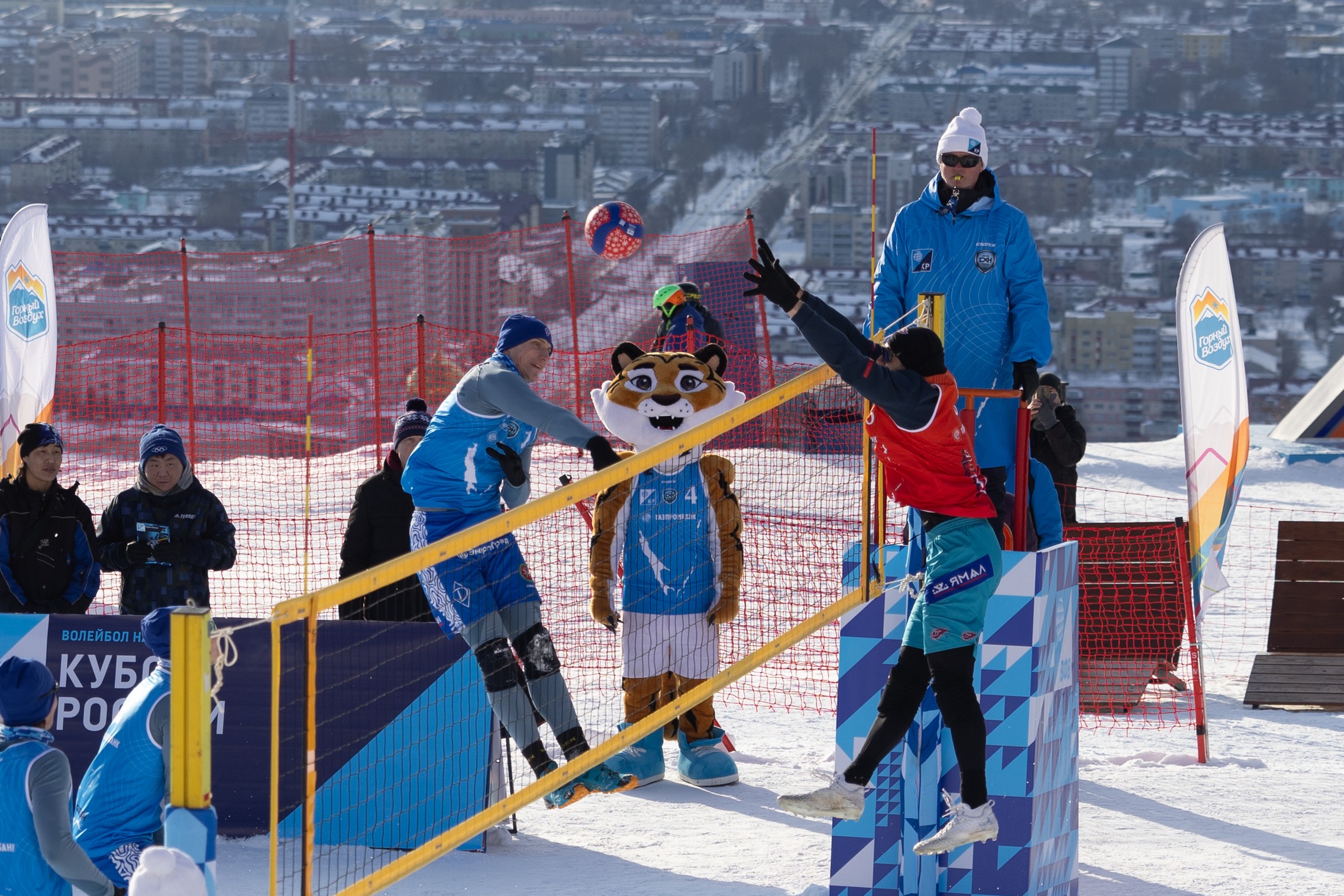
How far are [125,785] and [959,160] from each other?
3.44 m

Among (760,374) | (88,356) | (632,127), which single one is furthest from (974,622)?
(632,127)

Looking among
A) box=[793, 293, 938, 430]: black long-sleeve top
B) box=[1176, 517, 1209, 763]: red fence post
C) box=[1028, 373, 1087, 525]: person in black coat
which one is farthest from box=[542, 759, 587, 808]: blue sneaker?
box=[1028, 373, 1087, 525]: person in black coat

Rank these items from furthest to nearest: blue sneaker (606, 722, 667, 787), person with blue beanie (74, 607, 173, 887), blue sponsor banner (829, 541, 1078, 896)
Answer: blue sneaker (606, 722, 667, 787), blue sponsor banner (829, 541, 1078, 896), person with blue beanie (74, 607, 173, 887)

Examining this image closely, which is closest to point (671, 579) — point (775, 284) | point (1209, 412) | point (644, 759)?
point (644, 759)

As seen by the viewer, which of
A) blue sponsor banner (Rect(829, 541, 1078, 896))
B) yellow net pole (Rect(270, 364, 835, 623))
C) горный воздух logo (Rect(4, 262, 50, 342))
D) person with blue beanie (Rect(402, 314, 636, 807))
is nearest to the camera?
yellow net pole (Rect(270, 364, 835, 623))

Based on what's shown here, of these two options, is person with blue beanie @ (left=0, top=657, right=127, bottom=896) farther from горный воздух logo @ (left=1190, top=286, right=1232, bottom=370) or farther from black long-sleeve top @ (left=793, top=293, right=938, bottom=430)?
горный воздух logo @ (left=1190, top=286, right=1232, bottom=370)

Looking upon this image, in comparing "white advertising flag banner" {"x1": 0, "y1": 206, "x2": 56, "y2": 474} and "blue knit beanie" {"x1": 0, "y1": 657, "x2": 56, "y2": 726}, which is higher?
"white advertising flag banner" {"x1": 0, "y1": 206, "x2": 56, "y2": 474}

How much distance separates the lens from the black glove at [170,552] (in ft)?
21.9

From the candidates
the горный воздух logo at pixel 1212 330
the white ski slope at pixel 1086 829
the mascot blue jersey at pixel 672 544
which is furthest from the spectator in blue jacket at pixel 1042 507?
the горный воздух logo at pixel 1212 330

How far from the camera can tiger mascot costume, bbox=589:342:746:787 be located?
685 centimetres

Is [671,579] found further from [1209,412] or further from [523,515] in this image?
[1209,412]

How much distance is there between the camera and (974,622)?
16.2ft

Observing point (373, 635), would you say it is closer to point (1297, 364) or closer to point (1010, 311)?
point (1010, 311)

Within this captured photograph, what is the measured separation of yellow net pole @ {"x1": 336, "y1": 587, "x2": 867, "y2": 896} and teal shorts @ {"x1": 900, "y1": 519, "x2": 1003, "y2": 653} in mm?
468
